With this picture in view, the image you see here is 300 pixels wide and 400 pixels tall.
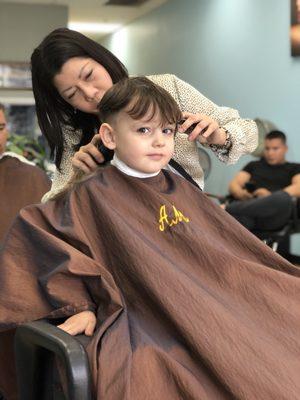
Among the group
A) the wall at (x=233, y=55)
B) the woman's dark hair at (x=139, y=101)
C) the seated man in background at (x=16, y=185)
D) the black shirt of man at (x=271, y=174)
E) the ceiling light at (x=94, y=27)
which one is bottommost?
the ceiling light at (x=94, y=27)

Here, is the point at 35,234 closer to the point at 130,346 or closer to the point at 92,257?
the point at 92,257

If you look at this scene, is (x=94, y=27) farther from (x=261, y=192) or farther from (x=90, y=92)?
(x=90, y=92)

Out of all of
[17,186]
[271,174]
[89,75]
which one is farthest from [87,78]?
[271,174]

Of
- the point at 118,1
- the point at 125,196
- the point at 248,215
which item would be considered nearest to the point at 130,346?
the point at 125,196

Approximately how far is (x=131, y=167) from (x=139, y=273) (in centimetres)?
28

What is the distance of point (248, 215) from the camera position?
178 inches

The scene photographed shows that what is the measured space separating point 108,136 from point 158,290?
1.27 ft

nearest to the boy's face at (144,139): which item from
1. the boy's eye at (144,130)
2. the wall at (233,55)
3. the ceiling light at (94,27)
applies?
the boy's eye at (144,130)

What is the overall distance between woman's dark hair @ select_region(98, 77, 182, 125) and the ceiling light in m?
8.99

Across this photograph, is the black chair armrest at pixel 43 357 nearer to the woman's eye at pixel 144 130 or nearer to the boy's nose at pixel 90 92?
the woman's eye at pixel 144 130

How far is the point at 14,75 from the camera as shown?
8797 mm

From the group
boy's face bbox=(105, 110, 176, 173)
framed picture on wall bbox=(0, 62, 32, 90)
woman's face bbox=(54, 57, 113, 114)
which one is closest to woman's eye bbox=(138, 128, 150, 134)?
boy's face bbox=(105, 110, 176, 173)

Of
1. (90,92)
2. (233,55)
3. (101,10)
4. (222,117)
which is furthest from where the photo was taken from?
(101,10)

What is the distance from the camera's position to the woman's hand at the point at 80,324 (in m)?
1.28
